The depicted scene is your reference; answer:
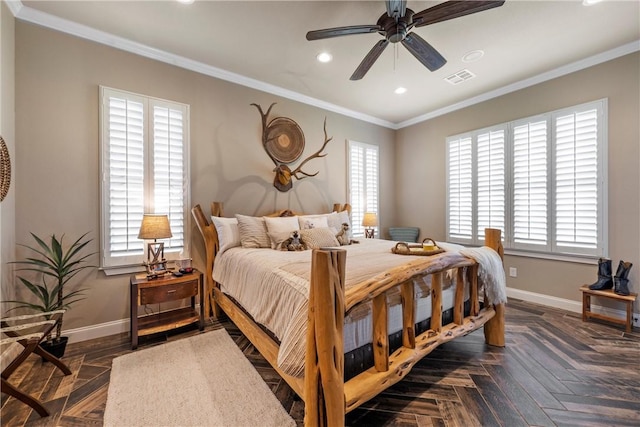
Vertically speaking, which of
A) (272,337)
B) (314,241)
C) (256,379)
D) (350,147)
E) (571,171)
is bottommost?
(256,379)

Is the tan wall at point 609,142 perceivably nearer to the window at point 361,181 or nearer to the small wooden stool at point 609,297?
the small wooden stool at point 609,297

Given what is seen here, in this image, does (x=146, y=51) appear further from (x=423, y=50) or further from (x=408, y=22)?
(x=423, y=50)

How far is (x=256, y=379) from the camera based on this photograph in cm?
195

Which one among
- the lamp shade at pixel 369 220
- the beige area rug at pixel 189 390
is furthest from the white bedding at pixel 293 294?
the lamp shade at pixel 369 220

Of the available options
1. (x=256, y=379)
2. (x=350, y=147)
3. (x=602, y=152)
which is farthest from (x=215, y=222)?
(x=602, y=152)

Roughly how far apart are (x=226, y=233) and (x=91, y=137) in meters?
1.59

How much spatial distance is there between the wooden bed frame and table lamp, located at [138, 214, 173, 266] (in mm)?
1171

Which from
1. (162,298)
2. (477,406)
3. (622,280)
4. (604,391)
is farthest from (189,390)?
(622,280)

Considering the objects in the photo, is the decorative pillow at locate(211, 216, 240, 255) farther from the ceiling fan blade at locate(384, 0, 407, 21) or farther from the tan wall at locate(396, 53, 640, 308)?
the tan wall at locate(396, 53, 640, 308)

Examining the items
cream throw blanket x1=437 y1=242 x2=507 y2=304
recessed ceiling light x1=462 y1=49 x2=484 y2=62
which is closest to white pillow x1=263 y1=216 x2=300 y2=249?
cream throw blanket x1=437 y1=242 x2=507 y2=304

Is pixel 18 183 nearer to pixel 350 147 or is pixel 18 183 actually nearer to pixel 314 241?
pixel 314 241

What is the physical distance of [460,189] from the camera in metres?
4.36

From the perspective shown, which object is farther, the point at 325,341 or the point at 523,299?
the point at 523,299

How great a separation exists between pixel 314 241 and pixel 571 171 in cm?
325
